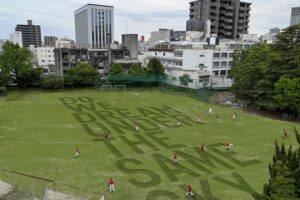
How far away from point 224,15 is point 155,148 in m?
83.7

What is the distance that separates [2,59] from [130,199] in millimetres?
53474

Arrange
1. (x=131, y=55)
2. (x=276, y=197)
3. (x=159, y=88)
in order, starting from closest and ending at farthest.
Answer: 1. (x=276, y=197)
2. (x=159, y=88)
3. (x=131, y=55)

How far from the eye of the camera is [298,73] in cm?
4400

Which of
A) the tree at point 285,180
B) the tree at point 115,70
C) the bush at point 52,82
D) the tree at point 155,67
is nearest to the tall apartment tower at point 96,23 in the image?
the tree at point 155,67

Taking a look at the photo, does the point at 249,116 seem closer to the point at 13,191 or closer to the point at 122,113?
the point at 122,113

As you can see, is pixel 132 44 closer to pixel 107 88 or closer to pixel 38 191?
pixel 107 88

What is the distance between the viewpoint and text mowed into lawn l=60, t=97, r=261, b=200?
23725 mm

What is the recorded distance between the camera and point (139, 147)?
103 feet

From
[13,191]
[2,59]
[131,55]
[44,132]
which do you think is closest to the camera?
[13,191]

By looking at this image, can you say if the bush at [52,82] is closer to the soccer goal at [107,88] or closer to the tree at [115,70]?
the soccer goal at [107,88]

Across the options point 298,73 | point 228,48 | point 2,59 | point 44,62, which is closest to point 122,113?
point 298,73

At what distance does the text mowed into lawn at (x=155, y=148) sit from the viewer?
23.7 meters

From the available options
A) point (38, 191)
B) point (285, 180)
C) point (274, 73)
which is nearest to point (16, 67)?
point (38, 191)

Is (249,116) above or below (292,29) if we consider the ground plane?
below
